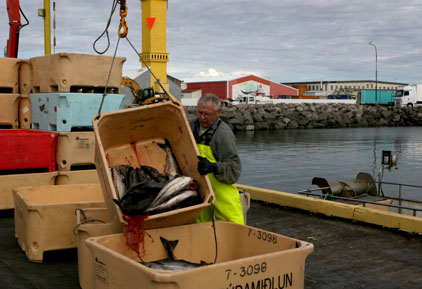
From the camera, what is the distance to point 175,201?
4.36 meters

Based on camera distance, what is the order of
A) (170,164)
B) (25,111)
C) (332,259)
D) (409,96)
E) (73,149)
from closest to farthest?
(170,164) → (332,259) → (73,149) → (25,111) → (409,96)

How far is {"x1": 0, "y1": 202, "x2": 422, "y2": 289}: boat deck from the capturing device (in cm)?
505

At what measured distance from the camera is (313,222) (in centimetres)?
749

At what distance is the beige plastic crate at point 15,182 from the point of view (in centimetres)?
743

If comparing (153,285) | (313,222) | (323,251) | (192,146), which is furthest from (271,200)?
(153,285)

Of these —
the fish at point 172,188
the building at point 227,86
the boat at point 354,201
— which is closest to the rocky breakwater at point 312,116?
the building at point 227,86

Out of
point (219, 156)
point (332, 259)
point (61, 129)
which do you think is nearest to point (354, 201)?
point (332, 259)

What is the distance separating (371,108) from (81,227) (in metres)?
71.0

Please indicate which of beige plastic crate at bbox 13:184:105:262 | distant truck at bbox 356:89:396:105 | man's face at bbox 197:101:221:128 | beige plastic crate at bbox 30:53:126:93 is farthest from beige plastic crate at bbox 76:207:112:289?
distant truck at bbox 356:89:396:105

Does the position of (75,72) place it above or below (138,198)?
above

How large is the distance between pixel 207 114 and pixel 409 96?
244 feet

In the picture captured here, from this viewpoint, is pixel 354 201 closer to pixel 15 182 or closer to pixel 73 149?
pixel 73 149

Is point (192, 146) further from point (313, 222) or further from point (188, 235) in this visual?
point (313, 222)

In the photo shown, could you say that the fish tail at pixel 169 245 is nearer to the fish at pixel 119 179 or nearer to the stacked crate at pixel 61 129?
the fish at pixel 119 179
